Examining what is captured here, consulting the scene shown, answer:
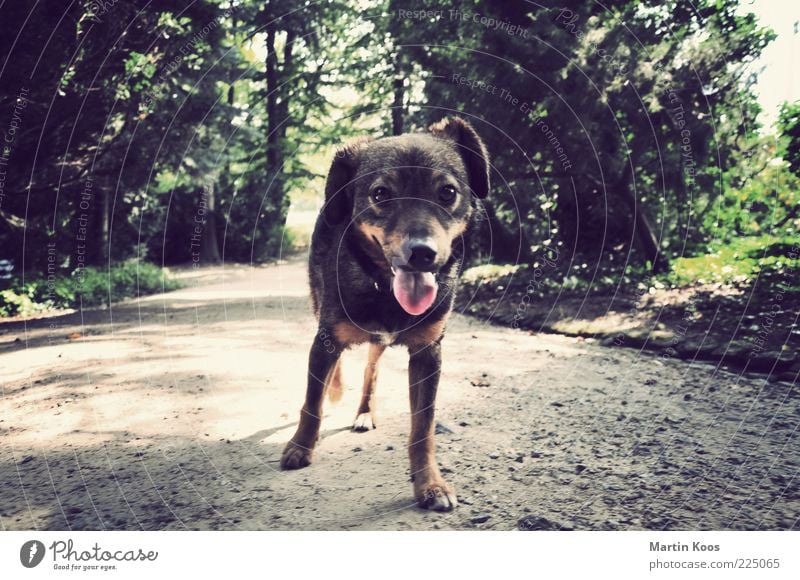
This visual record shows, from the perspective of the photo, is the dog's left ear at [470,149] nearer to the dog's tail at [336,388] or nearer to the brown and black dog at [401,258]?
the brown and black dog at [401,258]

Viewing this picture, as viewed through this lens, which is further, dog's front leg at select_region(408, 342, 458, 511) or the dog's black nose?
dog's front leg at select_region(408, 342, 458, 511)

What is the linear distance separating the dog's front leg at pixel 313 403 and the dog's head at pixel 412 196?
0.80 metres

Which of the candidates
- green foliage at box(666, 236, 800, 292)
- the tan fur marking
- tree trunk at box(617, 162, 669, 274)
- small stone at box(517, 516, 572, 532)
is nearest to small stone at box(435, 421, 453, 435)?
the tan fur marking

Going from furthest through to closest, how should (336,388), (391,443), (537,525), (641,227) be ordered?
(641,227) < (336,388) < (391,443) < (537,525)

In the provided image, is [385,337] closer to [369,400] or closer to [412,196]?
[412,196]

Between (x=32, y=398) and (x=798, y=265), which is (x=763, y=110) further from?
(x=32, y=398)

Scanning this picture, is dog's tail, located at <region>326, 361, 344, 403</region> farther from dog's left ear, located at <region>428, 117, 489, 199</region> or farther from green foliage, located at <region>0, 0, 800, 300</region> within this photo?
green foliage, located at <region>0, 0, 800, 300</region>

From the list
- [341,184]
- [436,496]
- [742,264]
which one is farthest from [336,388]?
[742,264]

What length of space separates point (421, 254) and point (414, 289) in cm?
33

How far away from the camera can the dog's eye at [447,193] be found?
12.6 ft

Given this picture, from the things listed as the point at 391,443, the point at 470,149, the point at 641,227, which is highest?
the point at 641,227

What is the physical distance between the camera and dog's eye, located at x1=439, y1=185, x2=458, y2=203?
3829 mm

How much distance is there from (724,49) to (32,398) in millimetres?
9966

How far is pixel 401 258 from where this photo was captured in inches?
135
